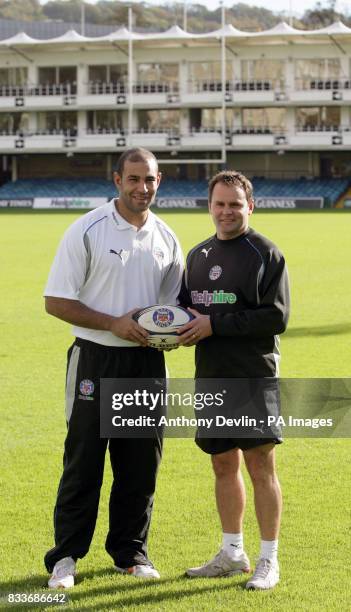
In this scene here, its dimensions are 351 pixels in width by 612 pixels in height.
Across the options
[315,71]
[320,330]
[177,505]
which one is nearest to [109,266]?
[177,505]

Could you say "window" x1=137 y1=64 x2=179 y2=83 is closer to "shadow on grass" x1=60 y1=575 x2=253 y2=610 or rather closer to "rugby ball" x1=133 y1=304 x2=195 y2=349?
"rugby ball" x1=133 y1=304 x2=195 y2=349

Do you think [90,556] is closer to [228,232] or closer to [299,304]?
[228,232]

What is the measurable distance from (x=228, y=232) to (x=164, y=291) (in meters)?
0.53

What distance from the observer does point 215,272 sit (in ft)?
17.2

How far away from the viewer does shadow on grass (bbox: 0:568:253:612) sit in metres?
5.05

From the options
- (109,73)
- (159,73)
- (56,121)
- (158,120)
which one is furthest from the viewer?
(56,121)

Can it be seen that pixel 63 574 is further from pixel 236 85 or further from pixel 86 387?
pixel 236 85

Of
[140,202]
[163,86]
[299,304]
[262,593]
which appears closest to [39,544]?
[262,593]

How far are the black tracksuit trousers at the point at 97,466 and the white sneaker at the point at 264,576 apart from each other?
0.60 meters

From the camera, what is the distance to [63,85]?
73562 mm

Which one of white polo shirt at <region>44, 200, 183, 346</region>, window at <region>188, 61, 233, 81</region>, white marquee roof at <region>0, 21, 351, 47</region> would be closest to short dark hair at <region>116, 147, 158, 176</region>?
white polo shirt at <region>44, 200, 183, 346</region>

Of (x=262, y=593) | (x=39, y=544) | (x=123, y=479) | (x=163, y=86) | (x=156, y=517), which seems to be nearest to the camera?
(x=262, y=593)

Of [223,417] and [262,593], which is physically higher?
[223,417]

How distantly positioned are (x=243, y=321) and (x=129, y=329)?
0.54 meters
